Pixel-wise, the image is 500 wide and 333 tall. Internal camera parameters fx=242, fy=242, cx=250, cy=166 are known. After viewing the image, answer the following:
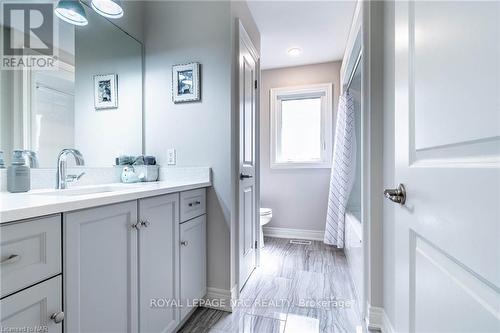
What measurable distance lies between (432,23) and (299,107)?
279 centimetres

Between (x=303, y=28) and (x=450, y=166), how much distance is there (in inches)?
90.7

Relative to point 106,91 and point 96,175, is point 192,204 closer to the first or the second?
point 96,175

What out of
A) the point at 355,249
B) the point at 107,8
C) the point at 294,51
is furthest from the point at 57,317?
the point at 294,51

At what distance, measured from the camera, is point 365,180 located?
1510mm

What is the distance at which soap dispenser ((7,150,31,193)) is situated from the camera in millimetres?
1052

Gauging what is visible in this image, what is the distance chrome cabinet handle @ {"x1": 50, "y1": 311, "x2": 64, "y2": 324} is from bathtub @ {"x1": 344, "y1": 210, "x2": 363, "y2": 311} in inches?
63.0

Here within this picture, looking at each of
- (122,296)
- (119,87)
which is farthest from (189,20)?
(122,296)

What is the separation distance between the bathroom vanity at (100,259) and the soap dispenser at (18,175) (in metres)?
0.08

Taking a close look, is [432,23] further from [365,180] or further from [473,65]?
Result: [365,180]

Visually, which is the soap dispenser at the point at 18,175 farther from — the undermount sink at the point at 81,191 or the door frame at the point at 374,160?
the door frame at the point at 374,160

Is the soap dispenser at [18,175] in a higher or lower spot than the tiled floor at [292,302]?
higher

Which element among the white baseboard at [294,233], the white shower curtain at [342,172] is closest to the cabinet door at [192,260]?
the white shower curtain at [342,172]

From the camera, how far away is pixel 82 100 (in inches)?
59.0

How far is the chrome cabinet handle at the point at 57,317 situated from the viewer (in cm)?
72
